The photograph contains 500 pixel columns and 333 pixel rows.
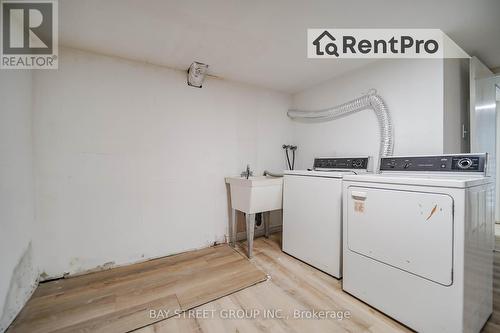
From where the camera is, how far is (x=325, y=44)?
1.73m

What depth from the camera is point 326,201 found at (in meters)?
1.74

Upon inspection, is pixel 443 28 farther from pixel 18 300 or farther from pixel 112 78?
pixel 18 300

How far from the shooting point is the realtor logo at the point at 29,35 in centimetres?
128

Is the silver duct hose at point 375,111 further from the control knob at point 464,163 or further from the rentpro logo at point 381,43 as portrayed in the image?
the control knob at point 464,163

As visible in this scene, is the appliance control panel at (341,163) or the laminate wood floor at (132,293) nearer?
the laminate wood floor at (132,293)

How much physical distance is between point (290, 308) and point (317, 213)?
790 mm

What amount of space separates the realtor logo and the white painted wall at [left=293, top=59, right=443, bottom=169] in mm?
2536

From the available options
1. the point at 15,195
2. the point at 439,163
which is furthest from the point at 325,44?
the point at 15,195

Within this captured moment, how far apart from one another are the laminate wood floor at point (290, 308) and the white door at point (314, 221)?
152 mm

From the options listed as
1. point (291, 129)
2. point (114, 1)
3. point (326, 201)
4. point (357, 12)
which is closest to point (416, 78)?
point (357, 12)

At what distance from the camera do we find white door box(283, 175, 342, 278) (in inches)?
66.1

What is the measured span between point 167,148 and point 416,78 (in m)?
2.41

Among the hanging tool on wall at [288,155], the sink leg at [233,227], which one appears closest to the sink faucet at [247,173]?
the sink leg at [233,227]

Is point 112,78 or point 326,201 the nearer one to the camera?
point 326,201
